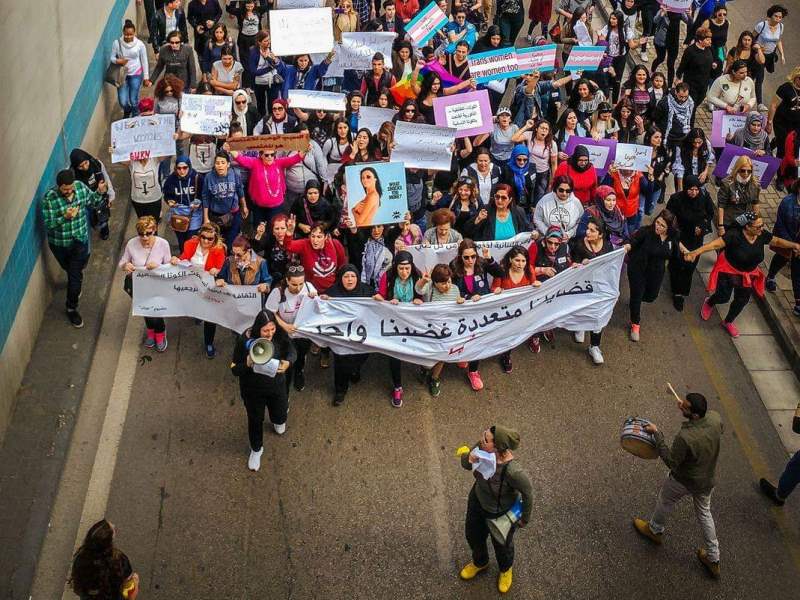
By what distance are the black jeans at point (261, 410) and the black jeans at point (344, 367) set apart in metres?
0.70

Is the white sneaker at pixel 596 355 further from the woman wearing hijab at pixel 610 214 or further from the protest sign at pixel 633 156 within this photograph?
the protest sign at pixel 633 156

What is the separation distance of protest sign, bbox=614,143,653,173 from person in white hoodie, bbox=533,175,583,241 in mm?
1243

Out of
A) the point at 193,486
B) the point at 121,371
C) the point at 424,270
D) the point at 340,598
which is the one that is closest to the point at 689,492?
the point at 340,598

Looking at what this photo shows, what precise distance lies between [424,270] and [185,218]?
265cm

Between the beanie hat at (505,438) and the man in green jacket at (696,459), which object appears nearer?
the beanie hat at (505,438)

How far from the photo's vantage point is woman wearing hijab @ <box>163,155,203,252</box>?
34.4ft

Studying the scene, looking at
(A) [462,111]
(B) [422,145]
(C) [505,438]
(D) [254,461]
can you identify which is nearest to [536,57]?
(A) [462,111]

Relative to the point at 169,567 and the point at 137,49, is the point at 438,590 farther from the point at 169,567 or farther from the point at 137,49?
the point at 137,49

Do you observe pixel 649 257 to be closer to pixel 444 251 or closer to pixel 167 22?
pixel 444 251

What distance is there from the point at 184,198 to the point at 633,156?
5.19 metres

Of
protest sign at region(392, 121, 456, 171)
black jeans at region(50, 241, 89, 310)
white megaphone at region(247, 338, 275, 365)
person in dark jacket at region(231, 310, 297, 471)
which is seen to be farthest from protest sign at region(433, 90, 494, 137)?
white megaphone at region(247, 338, 275, 365)

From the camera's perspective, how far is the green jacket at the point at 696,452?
296 inches

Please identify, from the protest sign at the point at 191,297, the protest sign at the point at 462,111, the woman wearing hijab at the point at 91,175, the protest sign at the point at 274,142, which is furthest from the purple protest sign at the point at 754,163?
the woman wearing hijab at the point at 91,175

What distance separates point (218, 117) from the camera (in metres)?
11.6
